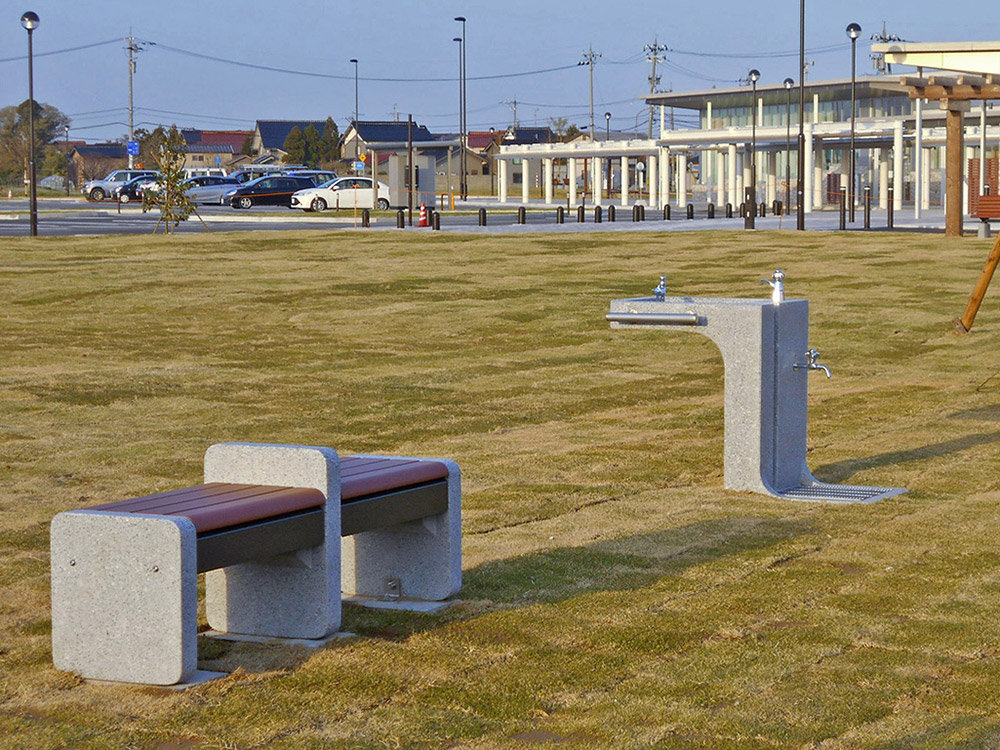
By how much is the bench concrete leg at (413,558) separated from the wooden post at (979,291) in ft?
31.8

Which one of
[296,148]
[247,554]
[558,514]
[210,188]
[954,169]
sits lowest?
[558,514]

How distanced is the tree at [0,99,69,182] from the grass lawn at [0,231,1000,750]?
299ft

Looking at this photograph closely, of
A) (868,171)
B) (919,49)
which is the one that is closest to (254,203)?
(868,171)

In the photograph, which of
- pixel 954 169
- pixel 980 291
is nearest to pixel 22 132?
pixel 954 169

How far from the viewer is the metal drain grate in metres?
8.49

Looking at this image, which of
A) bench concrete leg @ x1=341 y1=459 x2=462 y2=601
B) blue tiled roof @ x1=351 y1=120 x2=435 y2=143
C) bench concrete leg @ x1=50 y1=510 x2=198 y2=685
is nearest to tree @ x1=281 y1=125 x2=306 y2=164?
blue tiled roof @ x1=351 y1=120 x2=435 y2=143

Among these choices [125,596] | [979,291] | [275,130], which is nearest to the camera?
[125,596]

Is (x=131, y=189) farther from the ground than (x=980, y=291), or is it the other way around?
(x=131, y=189)

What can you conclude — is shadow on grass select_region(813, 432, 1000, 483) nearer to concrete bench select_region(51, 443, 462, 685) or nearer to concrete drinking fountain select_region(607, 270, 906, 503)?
concrete drinking fountain select_region(607, 270, 906, 503)

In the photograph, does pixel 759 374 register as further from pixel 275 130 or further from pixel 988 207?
pixel 275 130

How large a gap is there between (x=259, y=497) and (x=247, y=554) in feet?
0.75

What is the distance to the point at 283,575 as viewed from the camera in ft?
19.0

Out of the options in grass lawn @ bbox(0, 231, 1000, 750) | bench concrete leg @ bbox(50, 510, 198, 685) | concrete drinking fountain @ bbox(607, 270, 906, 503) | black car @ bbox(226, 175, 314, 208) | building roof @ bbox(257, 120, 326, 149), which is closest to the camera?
→ grass lawn @ bbox(0, 231, 1000, 750)

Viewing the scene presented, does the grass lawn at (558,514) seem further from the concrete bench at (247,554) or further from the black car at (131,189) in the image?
the black car at (131,189)
